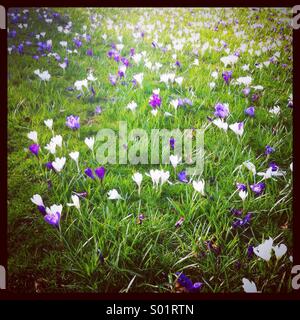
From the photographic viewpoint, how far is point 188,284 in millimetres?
1586

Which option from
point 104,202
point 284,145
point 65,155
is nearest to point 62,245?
point 104,202

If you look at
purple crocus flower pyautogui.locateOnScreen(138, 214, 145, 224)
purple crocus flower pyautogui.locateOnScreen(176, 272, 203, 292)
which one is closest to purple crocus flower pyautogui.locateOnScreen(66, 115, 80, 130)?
purple crocus flower pyautogui.locateOnScreen(138, 214, 145, 224)

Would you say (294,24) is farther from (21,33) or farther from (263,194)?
(21,33)

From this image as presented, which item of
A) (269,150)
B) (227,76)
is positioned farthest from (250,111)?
(227,76)

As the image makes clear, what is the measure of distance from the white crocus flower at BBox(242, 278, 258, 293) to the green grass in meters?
0.05

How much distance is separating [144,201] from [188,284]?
0.60 meters

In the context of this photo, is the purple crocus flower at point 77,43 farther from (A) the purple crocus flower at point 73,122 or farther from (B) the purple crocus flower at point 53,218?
(B) the purple crocus flower at point 53,218

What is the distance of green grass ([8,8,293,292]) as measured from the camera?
5.37 ft

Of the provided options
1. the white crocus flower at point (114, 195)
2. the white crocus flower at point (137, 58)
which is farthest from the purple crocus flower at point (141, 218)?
the white crocus flower at point (137, 58)

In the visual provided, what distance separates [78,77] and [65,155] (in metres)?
1.41

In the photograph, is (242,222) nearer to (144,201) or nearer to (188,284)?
(188,284)

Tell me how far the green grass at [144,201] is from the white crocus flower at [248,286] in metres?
0.05

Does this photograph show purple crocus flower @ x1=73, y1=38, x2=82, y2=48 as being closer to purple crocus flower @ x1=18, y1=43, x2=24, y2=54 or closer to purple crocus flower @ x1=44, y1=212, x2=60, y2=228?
purple crocus flower @ x1=18, y1=43, x2=24, y2=54

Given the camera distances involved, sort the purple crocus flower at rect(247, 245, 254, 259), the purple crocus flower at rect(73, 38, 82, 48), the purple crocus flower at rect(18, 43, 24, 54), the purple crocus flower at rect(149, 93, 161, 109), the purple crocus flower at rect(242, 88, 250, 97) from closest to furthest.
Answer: the purple crocus flower at rect(247, 245, 254, 259) → the purple crocus flower at rect(149, 93, 161, 109) → the purple crocus flower at rect(242, 88, 250, 97) → the purple crocus flower at rect(18, 43, 24, 54) → the purple crocus flower at rect(73, 38, 82, 48)
